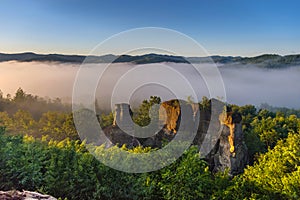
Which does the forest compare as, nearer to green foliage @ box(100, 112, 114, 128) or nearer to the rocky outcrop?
the rocky outcrop

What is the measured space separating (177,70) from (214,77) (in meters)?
16.5

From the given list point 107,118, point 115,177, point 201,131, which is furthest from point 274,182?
point 107,118

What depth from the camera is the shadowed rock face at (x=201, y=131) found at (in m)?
45.7

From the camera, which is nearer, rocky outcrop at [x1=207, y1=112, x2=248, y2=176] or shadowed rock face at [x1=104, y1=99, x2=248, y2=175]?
shadowed rock face at [x1=104, y1=99, x2=248, y2=175]

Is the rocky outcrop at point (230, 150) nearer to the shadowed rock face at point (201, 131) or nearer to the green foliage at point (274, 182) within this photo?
the shadowed rock face at point (201, 131)

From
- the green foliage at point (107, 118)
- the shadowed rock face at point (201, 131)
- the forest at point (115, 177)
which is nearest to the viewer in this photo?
the forest at point (115, 177)

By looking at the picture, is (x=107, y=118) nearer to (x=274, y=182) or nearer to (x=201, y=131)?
(x=201, y=131)

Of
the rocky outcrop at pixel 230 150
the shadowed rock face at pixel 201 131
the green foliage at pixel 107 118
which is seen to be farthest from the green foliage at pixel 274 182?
the green foliage at pixel 107 118

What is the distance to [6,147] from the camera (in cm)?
1959

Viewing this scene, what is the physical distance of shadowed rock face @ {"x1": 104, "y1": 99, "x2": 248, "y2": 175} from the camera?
4572 cm

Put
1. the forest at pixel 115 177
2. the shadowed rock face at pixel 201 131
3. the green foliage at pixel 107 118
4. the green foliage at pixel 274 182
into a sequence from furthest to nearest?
1. the green foliage at pixel 107 118
2. the shadowed rock face at pixel 201 131
3. the green foliage at pixel 274 182
4. the forest at pixel 115 177

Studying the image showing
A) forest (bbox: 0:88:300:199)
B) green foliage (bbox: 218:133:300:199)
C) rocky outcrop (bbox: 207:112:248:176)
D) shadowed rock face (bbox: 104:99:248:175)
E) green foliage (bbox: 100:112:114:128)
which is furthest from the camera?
green foliage (bbox: 100:112:114:128)

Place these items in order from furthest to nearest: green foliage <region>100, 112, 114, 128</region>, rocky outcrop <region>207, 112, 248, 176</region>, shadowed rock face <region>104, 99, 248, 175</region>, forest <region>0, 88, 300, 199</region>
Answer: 1. green foliage <region>100, 112, 114, 128</region>
2. rocky outcrop <region>207, 112, 248, 176</region>
3. shadowed rock face <region>104, 99, 248, 175</region>
4. forest <region>0, 88, 300, 199</region>

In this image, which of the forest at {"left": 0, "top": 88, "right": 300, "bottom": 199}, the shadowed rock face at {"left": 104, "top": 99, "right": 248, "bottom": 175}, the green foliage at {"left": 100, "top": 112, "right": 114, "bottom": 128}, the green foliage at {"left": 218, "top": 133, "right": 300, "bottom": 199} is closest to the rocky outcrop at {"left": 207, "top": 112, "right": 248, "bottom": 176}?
the shadowed rock face at {"left": 104, "top": 99, "right": 248, "bottom": 175}
